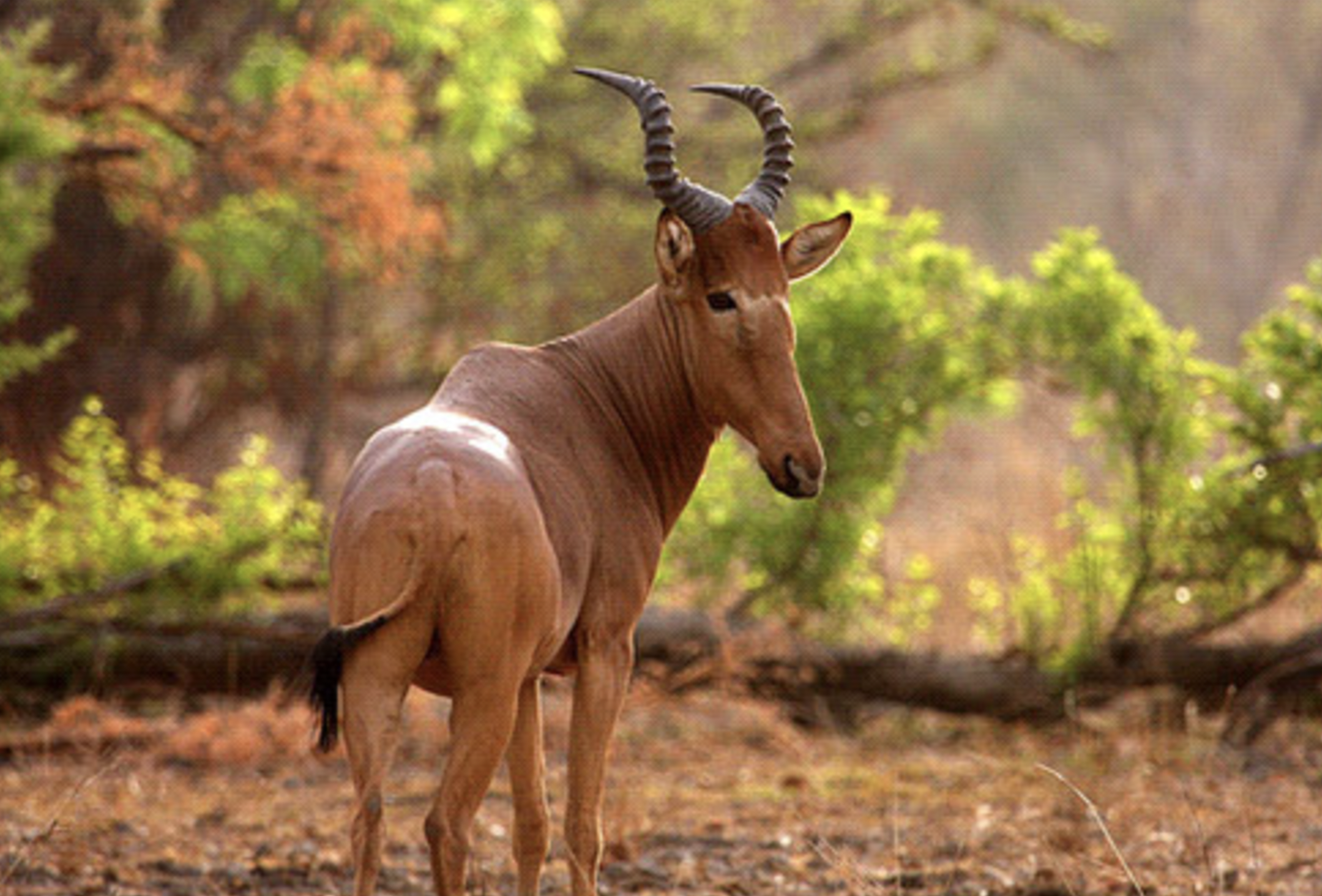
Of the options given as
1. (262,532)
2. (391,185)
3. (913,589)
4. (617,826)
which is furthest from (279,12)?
(617,826)

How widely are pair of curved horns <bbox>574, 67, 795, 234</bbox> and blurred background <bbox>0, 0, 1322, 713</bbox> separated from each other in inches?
118

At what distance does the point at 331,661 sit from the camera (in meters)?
4.88

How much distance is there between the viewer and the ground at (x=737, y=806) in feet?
23.8

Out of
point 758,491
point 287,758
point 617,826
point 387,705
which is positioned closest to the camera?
point 387,705

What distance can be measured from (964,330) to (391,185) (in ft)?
12.2

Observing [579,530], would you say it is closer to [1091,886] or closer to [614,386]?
[614,386]

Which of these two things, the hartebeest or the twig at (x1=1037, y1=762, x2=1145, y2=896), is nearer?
the hartebeest

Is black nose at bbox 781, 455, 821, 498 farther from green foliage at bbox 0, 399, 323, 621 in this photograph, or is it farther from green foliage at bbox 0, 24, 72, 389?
green foliage at bbox 0, 399, 323, 621

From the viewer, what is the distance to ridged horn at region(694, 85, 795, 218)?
246 inches

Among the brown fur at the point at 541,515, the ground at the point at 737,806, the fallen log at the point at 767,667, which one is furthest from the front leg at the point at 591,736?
the fallen log at the point at 767,667

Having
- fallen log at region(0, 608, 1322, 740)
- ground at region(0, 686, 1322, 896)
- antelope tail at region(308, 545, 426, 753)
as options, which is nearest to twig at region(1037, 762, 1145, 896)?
ground at region(0, 686, 1322, 896)

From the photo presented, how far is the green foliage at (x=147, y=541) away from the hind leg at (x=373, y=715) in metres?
5.93

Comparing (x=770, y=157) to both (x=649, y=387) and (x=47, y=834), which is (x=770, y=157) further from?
(x=47, y=834)

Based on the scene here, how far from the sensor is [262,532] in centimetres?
1101
